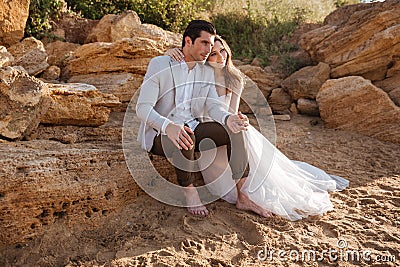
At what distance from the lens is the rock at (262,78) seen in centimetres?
598

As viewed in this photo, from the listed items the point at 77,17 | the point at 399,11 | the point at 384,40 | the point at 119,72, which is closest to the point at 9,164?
the point at 119,72

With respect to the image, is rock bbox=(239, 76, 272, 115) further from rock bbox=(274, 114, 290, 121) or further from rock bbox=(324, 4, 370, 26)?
rock bbox=(324, 4, 370, 26)

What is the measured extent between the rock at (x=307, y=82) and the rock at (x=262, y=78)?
22 centimetres

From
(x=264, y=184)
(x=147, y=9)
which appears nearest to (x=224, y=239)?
(x=264, y=184)

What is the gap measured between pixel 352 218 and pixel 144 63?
3.15 m

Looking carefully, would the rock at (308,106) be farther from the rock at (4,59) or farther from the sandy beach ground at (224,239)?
the rock at (4,59)

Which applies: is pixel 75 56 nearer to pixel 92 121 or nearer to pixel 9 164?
pixel 92 121

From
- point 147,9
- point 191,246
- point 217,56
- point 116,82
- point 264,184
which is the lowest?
point 191,246

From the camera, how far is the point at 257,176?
9.94ft

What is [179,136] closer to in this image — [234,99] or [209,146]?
[209,146]

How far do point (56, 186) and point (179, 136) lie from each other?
94 centimetres

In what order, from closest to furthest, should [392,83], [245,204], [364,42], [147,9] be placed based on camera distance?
[245,204], [392,83], [364,42], [147,9]

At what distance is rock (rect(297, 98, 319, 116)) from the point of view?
5.77 metres

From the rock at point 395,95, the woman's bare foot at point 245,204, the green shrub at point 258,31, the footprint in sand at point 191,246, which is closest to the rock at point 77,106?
the woman's bare foot at point 245,204
